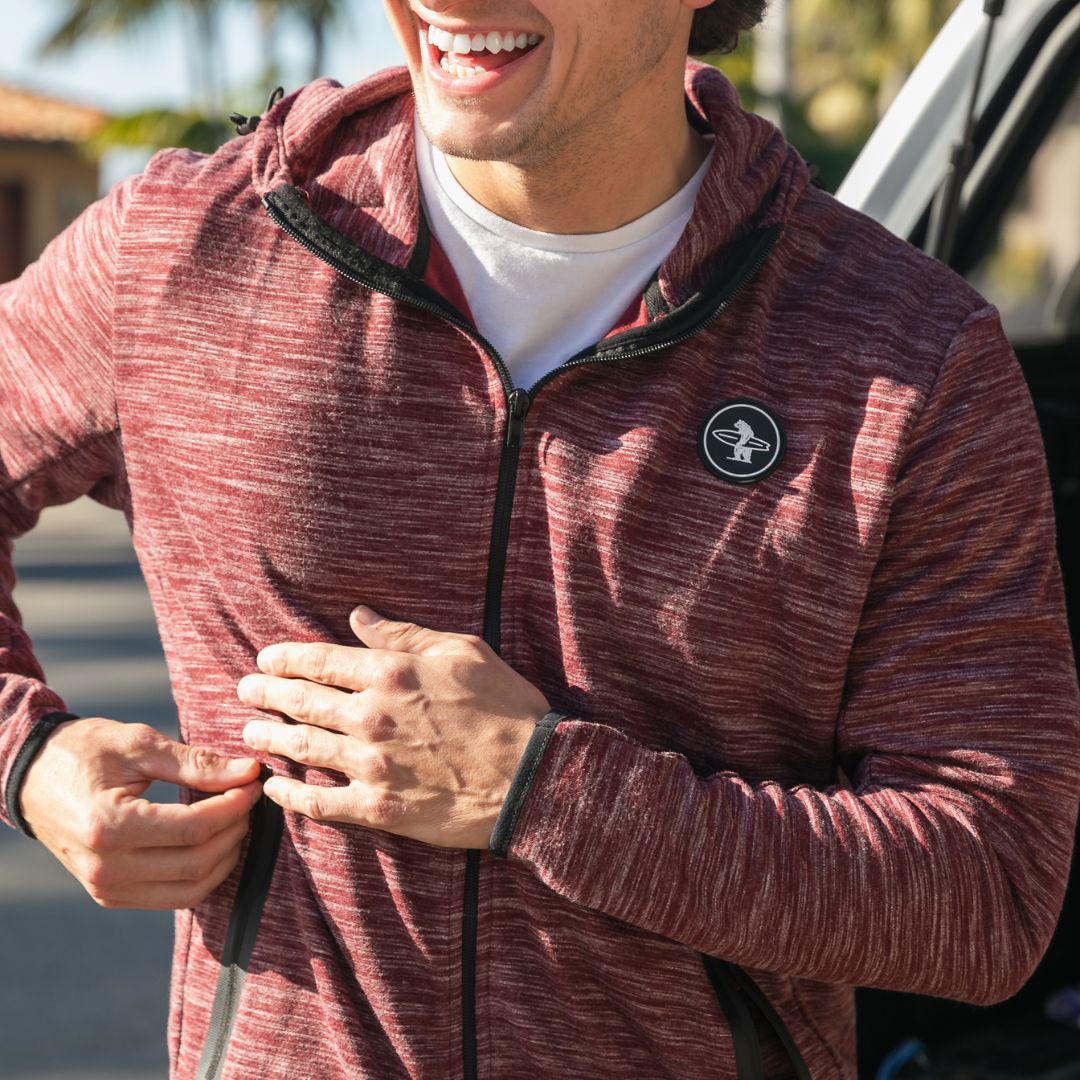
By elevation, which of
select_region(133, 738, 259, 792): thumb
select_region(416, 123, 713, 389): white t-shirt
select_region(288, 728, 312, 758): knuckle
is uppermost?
select_region(416, 123, 713, 389): white t-shirt

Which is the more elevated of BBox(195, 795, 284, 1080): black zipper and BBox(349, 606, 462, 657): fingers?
BBox(349, 606, 462, 657): fingers

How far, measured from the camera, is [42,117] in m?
29.7

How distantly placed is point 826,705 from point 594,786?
293mm

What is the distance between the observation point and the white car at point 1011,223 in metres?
2.37

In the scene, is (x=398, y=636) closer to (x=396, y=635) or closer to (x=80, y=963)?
(x=396, y=635)

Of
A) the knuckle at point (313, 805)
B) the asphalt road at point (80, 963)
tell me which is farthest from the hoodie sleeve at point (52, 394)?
the asphalt road at point (80, 963)

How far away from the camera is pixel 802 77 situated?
97.5 feet

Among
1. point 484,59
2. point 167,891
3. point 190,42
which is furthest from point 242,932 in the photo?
point 190,42

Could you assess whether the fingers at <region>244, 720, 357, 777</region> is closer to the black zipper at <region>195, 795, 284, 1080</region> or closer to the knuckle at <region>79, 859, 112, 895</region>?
the black zipper at <region>195, 795, 284, 1080</region>

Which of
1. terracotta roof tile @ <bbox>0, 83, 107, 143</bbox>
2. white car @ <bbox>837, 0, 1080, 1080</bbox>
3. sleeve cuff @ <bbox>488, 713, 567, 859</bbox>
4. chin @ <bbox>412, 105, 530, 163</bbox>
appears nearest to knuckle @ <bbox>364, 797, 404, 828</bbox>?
sleeve cuff @ <bbox>488, 713, 567, 859</bbox>

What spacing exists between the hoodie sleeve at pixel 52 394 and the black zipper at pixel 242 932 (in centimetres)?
28

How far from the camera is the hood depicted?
70.2 inches

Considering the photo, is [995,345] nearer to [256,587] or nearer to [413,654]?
[413,654]

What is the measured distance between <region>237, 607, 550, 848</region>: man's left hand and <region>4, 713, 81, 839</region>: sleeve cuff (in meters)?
0.30
